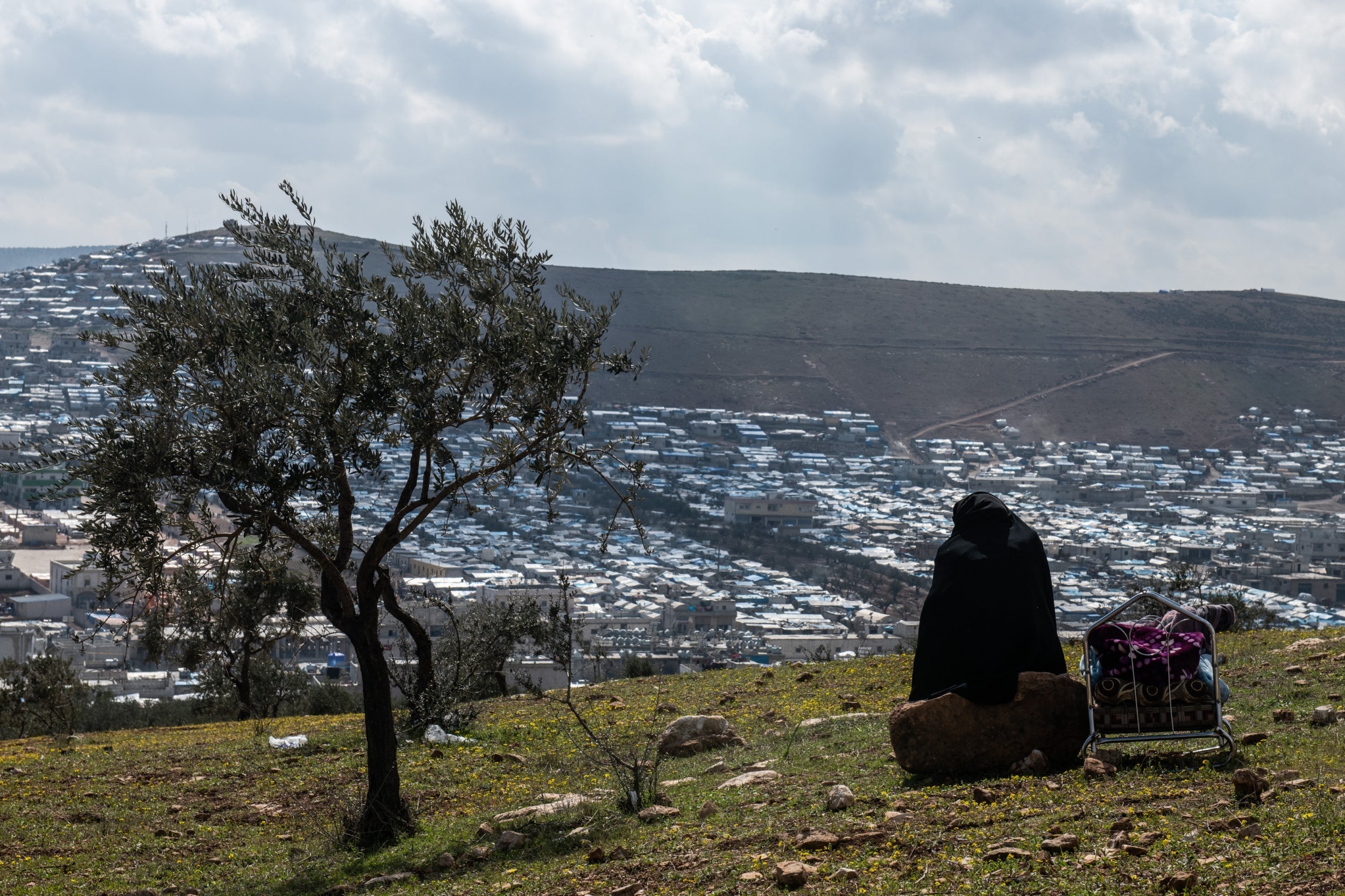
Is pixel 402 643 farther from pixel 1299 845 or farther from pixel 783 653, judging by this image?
pixel 783 653

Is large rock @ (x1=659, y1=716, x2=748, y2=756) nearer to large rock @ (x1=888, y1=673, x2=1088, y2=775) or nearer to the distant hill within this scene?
large rock @ (x1=888, y1=673, x2=1088, y2=775)

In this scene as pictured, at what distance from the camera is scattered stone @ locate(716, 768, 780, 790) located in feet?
30.3

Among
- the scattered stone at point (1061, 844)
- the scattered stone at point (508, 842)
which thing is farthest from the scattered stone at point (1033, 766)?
the scattered stone at point (508, 842)

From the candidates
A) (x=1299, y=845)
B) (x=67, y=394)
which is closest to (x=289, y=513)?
(x=1299, y=845)

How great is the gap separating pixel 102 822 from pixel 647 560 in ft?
242

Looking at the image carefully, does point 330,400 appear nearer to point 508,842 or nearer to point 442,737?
point 508,842

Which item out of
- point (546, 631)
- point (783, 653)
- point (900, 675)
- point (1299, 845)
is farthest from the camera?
point (783, 653)

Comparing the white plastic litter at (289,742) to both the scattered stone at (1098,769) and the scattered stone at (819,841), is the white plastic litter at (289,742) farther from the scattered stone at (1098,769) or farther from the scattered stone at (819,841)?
the scattered stone at (1098,769)

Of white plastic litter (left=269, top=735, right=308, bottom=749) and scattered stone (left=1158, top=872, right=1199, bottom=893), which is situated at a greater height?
scattered stone (left=1158, top=872, right=1199, bottom=893)

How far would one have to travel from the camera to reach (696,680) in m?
20.1

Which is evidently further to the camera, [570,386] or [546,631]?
[546,631]

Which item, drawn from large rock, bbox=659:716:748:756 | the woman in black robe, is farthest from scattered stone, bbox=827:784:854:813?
large rock, bbox=659:716:748:756

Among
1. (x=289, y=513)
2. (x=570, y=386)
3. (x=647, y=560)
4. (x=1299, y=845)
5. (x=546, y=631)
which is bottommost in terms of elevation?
(x=647, y=560)

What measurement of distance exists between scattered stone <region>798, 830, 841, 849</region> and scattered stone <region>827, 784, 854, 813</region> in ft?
2.61
